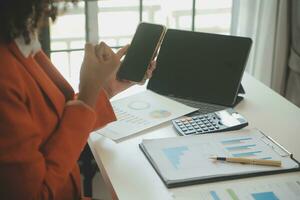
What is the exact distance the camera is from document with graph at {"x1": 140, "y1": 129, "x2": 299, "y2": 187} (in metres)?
1.00

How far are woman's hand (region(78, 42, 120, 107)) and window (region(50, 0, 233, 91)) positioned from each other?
88 cm

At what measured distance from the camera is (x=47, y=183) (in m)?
0.89

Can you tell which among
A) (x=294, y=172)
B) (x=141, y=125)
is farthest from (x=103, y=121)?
(x=294, y=172)

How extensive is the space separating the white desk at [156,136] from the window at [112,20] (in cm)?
68

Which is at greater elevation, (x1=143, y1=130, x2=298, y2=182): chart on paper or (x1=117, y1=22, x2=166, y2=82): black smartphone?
(x1=117, y1=22, x2=166, y2=82): black smartphone

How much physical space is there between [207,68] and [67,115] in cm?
55

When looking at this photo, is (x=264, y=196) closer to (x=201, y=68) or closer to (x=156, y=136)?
(x=156, y=136)

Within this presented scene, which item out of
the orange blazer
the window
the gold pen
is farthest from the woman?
the window

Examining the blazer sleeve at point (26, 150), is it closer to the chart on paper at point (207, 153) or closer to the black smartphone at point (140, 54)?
the chart on paper at point (207, 153)

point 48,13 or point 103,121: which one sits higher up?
point 48,13

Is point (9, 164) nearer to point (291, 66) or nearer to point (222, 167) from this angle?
point (222, 167)

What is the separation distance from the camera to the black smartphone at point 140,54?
4.24ft

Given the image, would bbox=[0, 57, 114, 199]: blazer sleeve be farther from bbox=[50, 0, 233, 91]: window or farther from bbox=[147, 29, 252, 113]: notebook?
bbox=[50, 0, 233, 91]: window

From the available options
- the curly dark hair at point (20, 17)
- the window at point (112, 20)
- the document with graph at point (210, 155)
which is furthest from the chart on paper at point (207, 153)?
the window at point (112, 20)
